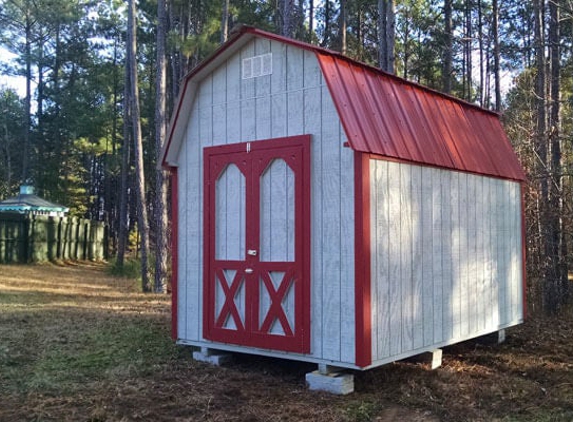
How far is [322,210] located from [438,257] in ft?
5.04

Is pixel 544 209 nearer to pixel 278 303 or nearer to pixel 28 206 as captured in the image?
pixel 278 303

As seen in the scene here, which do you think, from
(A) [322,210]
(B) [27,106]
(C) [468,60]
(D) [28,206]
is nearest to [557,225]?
(A) [322,210]

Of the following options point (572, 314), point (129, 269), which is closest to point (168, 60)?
point (129, 269)

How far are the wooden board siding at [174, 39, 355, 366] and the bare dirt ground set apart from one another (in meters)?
0.47

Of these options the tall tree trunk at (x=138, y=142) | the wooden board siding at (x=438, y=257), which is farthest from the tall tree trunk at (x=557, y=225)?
the tall tree trunk at (x=138, y=142)

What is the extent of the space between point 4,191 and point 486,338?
106ft

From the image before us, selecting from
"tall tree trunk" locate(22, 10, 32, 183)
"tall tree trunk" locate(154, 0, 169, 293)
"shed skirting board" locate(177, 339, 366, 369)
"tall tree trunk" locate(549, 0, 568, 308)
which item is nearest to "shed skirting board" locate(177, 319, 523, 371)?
"shed skirting board" locate(177, 339, 366, 369)

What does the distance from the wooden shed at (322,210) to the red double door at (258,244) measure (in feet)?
0.05

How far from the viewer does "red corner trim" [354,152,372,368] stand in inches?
214

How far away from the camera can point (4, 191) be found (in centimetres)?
3478

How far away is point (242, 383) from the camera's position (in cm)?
601

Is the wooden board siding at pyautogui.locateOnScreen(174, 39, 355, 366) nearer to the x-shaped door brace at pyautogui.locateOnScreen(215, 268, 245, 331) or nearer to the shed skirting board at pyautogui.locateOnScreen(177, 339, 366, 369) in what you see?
the shed skirting board at pyautogui.locateOnScreen(177, 339, 366, 369)

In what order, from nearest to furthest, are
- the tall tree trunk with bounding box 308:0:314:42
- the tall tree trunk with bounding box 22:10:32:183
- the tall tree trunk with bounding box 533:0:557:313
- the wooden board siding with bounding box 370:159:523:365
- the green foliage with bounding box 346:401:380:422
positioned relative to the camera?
the green foliage with bounding box 346:401:380:422 < the wooden board siding with bounding box 370:159:523:365 < the tall tree trunk with bounding box 533:0:557:313 < the tall tree trunk with bounding box 308:0:314:42 < the tall tree trunk with bounding box 22:10:32:183

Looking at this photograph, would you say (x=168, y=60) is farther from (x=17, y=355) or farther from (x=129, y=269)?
(x=17, y=355)
